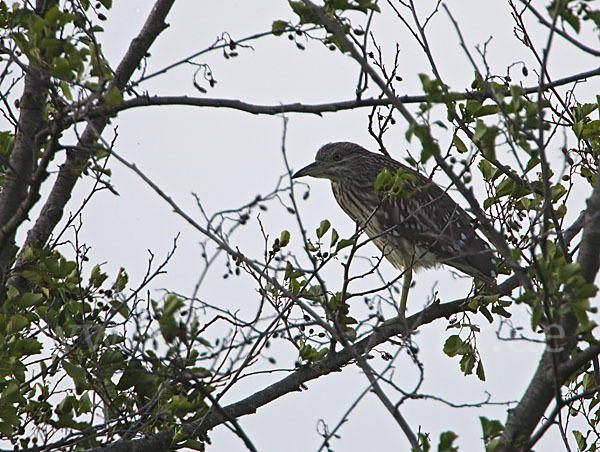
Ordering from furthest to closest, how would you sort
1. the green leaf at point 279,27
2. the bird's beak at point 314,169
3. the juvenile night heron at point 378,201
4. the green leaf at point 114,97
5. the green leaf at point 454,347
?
the bird's beak at point 314,169, the juvenile night heron at point 378,201, the green leaf at point 454,347, the green leaf at point 279,27, the green leaf at point 114,97

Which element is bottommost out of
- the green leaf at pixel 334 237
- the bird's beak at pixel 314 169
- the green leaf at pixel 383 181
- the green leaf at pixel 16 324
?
the green leaf at pixel 16 324

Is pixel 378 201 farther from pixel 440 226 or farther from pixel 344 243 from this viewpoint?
pixel 344 243

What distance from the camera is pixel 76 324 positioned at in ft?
11.7

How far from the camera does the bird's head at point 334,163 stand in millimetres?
6914

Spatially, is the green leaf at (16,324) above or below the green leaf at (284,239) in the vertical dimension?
below

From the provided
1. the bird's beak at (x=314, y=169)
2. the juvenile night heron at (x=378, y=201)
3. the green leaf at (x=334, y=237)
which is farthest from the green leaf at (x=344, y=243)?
the bird's beak at (x=314, y=169)

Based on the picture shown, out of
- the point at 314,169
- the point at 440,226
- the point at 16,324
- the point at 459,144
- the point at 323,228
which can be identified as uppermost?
the point at 314,169

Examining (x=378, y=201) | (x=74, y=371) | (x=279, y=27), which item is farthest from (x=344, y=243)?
(x=378, y=201)

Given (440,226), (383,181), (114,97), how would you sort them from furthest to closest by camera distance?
(440,226)
(383,181)
(114,97)

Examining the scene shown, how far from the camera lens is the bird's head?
22.7 ft

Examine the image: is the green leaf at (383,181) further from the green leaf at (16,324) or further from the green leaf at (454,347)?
the green leaf at (16,324)

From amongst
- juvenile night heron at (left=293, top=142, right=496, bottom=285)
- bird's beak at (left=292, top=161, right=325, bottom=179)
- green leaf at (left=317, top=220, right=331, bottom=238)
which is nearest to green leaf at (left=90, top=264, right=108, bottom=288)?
green leaf at (left=317, top=220, right=331, bottom=238)

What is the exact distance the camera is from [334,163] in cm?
693

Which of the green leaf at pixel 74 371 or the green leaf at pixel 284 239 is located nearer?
the green leaf at pixel 74 371
